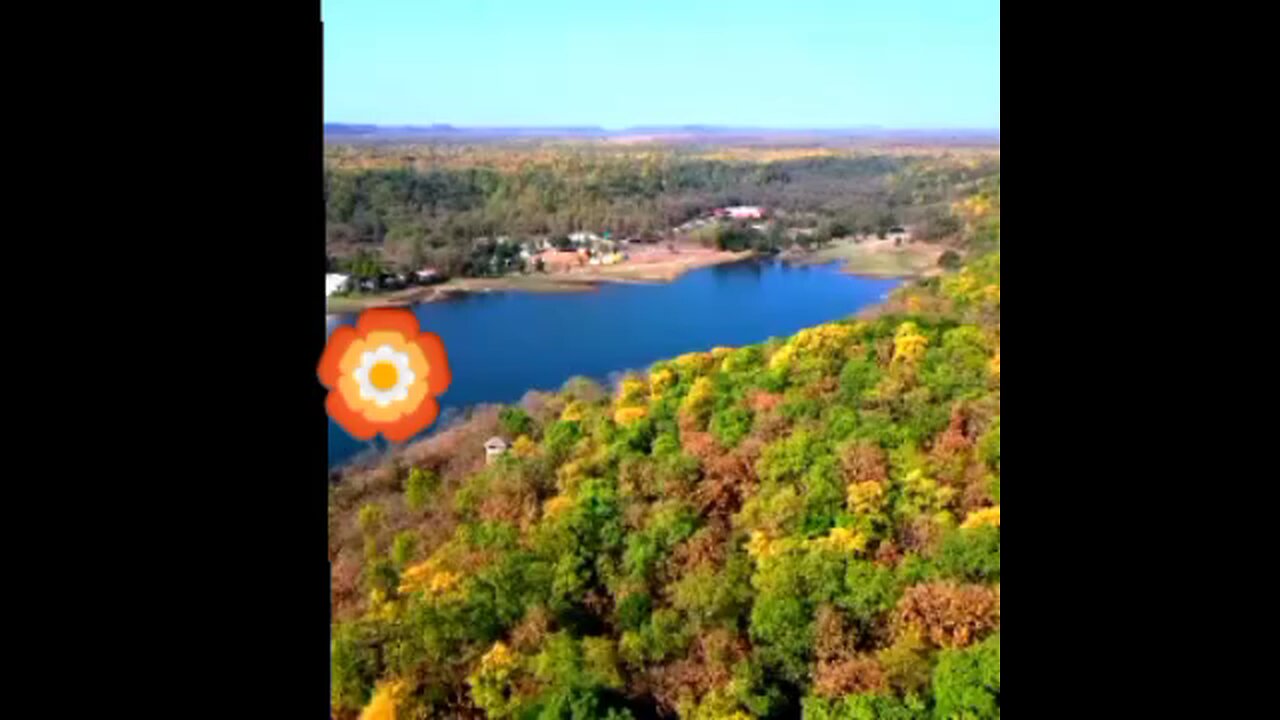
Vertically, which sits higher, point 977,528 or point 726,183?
point 726,183

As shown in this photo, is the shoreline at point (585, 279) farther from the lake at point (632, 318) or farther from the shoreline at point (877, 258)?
the shoreline at point (877, 258)

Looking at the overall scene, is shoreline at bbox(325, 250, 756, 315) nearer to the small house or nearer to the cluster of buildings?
the cluster of buildings

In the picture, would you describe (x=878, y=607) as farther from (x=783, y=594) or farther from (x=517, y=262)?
(x=517, y=262)

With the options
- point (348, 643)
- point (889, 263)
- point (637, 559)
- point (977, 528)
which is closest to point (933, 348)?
point (889, 263)

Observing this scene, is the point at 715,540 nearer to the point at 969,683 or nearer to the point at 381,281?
the point at 969,683

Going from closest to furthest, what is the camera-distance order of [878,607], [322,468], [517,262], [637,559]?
[322,468]
[878,607]
[637,559]
[517,262]
